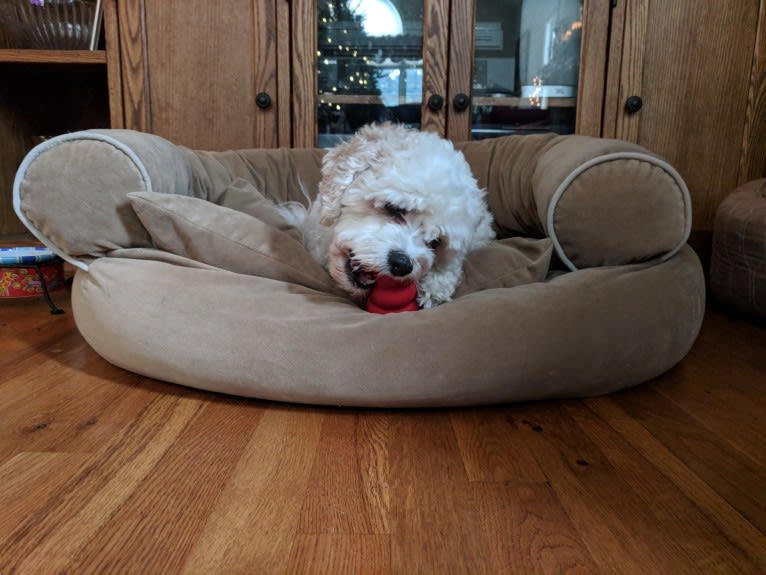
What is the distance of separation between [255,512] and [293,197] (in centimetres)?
136

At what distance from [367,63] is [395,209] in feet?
4.36

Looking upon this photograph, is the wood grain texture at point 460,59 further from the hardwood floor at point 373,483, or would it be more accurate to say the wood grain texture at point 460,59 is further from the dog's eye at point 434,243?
the hardwood floor at point 373,483

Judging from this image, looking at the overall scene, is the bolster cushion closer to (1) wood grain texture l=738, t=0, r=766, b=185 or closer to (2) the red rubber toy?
(2) the red rubber toy

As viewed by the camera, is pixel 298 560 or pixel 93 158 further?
pixel 93 158

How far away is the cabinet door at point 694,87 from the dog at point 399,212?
1.21 meters

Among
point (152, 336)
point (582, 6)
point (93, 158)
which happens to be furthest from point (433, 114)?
point (152, 336)

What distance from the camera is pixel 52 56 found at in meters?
2.32

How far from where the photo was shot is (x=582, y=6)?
233 cm

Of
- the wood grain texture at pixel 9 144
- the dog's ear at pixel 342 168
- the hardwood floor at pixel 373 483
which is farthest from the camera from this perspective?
the wood grain texture at pixel 9 144

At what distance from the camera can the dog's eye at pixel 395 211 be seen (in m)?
1.36

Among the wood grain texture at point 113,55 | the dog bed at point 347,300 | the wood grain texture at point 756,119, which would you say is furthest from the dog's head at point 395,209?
the wood grain texture at point 756,119

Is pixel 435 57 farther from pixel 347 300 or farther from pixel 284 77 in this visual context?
pixel 347 300

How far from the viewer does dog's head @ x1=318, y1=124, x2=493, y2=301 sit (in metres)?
1.33

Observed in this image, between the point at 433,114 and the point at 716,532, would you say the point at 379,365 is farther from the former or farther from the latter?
the point at 433,114
